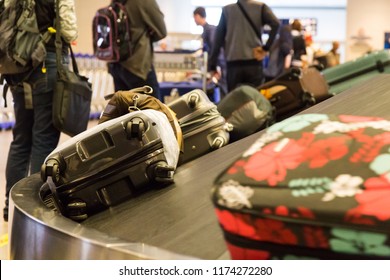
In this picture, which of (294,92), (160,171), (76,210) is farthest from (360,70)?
(76,210)

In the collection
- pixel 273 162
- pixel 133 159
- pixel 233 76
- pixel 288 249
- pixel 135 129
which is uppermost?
pixel 273 162

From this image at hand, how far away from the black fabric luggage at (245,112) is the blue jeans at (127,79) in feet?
2.64

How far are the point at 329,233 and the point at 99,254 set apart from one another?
1.80ft

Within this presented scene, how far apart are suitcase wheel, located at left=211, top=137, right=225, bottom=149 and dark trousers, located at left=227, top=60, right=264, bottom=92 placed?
8.85 ft

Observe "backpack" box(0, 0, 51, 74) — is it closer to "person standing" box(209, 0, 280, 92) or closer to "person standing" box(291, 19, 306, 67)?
"person standing" box(209, 0, 280, 92)

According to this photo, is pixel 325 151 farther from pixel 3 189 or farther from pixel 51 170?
pixel 3 189

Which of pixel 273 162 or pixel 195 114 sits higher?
pixel 273 162

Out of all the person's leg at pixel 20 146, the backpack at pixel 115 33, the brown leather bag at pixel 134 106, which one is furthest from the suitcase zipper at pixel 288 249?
the backpack at pixel 115 33

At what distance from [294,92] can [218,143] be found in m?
1.47

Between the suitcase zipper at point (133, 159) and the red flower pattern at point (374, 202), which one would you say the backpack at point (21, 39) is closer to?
the suitcase zipper at point (133, 159)

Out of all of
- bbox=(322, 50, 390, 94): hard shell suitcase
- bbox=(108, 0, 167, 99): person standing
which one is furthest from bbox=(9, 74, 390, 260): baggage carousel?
bbox=(322, 50, 390, 94): hard shell suitcase

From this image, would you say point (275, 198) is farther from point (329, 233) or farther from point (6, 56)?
point (6, 56)

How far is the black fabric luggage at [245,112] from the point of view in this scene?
3.26m

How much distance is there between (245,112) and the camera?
132 inches
